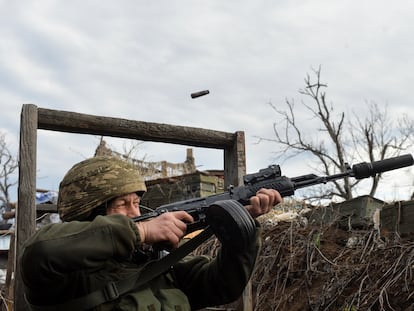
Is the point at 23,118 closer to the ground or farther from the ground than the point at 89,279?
farther from the ground

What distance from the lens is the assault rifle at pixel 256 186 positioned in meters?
2.37

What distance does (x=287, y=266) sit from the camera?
23.7 feet

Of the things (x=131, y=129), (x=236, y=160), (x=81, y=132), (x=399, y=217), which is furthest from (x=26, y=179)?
(x=399, y=217)

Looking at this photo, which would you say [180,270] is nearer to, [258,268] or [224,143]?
[224,143]

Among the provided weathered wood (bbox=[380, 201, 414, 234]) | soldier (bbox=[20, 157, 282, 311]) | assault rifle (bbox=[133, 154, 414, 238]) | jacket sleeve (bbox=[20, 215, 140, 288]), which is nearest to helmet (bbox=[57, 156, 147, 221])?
soldier (bbox=[20, 157, 282, 311])

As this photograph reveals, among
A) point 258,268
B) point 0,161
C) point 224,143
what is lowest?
point 258,268

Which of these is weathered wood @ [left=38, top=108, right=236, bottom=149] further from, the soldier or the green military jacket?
the green military jacket

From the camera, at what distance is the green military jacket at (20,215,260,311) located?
1951 millimetres

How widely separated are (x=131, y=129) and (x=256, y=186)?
1144 millimetres

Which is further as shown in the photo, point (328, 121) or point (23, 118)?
point (328, 121)

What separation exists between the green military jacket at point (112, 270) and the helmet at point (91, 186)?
223 mm

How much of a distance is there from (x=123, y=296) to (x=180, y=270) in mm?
420

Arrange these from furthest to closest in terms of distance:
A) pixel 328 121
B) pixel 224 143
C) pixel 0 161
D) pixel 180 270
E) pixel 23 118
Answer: pixel 0 161 → pixel 328 121 → pixel 224 143 → pixel 23 118 → pixel 180 270

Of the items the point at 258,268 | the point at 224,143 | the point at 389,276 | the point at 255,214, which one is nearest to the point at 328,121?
the point at 258,268
